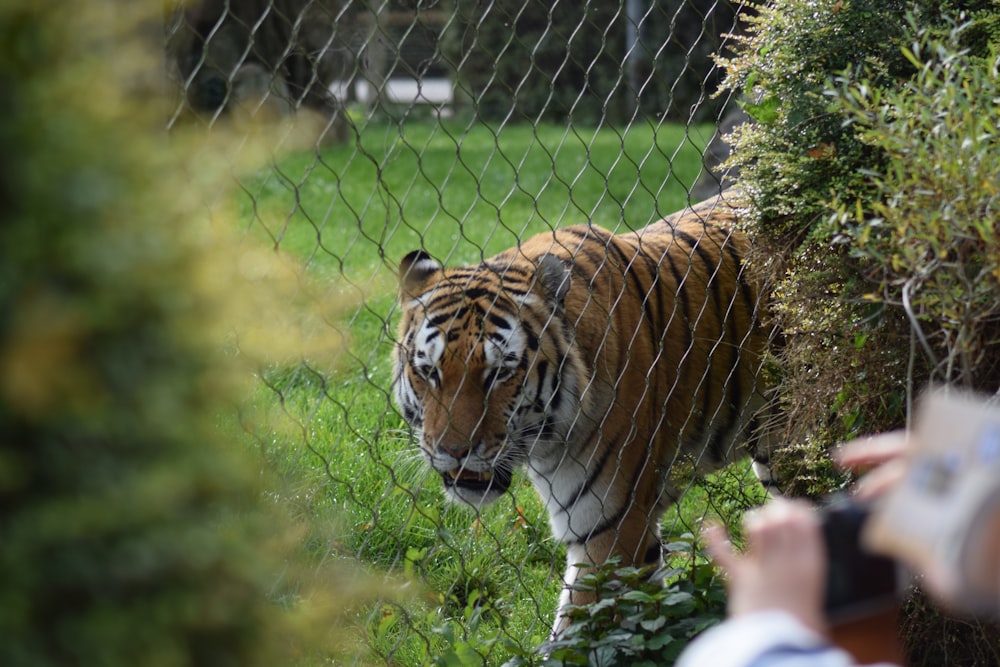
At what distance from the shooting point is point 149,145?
1.19m

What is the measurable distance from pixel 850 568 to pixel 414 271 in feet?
8.52

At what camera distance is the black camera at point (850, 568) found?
1.36m

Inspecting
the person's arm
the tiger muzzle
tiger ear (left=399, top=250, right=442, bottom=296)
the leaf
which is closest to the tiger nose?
the tiger muzzle

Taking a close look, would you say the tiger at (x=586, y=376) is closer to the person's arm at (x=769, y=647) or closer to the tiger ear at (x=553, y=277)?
the tiger ear at (x=553, y=277)

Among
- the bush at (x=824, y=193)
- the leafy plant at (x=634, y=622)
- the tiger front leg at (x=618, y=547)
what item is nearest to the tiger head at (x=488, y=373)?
the tiger front leg at (x=618, y=547)

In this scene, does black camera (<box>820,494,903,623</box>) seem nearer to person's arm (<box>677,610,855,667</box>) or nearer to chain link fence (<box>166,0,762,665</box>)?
person's arm (<box>677,610,855,667</box>)

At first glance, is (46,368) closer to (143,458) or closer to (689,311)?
(143,458)

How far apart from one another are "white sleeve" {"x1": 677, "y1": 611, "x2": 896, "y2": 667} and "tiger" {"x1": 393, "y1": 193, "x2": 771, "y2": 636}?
204cm

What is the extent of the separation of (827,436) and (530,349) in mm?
996

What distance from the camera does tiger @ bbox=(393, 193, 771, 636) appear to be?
3.49 metres

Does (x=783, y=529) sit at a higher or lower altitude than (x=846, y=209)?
lower

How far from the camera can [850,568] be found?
54.0 inches

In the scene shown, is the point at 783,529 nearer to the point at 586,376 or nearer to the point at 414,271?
the point at 586,376

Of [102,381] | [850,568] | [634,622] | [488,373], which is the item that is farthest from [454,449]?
[102,381]
